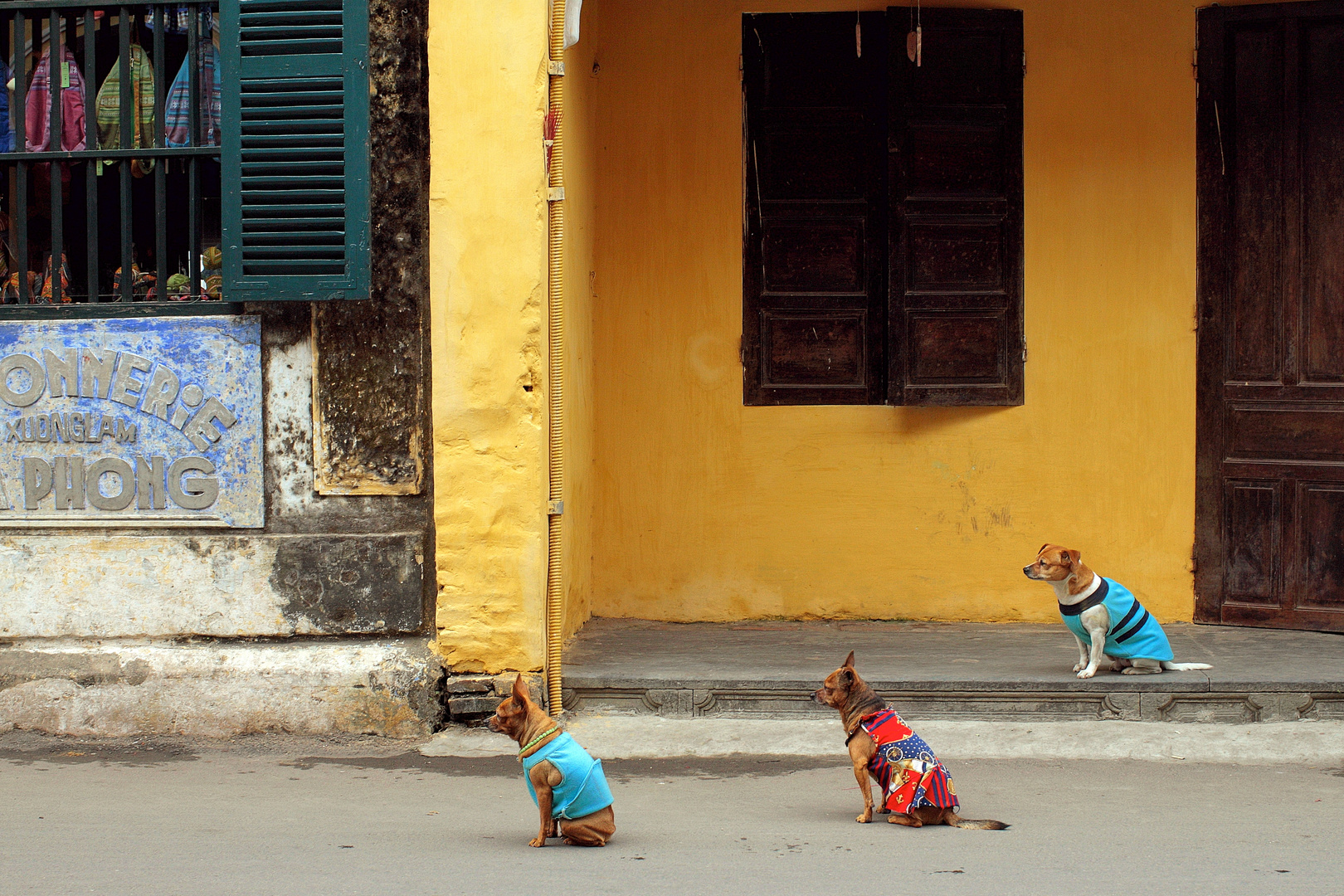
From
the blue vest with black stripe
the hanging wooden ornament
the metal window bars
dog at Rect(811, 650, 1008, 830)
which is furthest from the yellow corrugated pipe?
the blue vest with black stripe

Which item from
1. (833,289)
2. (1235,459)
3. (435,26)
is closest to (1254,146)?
(1235,459)

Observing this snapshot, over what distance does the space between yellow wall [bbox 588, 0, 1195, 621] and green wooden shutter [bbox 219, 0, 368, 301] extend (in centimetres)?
186

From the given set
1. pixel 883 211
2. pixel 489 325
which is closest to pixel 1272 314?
pixel 883 211

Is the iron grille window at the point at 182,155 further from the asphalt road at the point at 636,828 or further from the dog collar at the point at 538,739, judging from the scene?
the dog collar at the point at 538,739

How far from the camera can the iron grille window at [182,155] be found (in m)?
5.62

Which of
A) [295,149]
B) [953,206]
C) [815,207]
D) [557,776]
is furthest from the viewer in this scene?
[815,207]

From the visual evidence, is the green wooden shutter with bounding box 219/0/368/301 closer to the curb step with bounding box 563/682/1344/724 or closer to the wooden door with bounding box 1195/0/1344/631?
the curb step with bounding box 563/682/1344/724

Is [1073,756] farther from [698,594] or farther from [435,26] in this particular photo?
[435,26]

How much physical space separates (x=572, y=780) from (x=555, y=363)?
7.52 ft

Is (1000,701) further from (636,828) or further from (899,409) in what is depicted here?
(636,828)

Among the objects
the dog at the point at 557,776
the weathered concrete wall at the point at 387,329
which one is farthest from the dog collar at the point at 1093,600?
the weathered concrete wall at the point at 387,329

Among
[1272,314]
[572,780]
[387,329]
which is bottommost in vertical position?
[572,780]

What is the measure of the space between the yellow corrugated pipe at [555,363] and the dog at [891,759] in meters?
1.73

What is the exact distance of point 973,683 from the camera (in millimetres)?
5836
